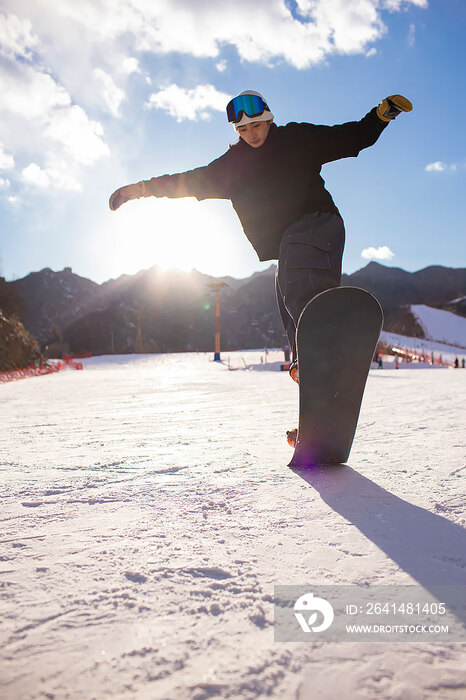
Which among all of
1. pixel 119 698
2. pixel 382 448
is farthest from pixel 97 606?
pixel 382 448

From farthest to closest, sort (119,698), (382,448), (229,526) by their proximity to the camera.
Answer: (382,448) < (229,526) < (119,698)

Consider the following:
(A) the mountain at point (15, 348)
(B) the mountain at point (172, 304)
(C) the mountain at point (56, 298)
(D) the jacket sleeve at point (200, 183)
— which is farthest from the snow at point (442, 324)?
(C) the mountain at point (56, 298)

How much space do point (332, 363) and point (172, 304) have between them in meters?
101

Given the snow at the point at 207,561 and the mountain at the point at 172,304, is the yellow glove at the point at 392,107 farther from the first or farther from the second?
the mountain at the point at 172,304

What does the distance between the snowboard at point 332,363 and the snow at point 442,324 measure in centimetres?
3932

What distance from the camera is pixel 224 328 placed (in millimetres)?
95000

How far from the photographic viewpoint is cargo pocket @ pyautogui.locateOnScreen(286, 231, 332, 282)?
2.05 metres

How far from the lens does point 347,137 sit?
2.07 meters

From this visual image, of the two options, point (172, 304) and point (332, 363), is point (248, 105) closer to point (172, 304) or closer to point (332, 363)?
point (332, 363)

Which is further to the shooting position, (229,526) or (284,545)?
(229,526)

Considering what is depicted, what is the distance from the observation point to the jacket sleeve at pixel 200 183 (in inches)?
92.7

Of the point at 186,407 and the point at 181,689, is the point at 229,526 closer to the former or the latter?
the point at 181,689

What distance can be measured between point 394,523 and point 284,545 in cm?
36

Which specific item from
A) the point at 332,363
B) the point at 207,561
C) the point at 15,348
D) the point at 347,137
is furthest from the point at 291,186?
the point at 15,348
